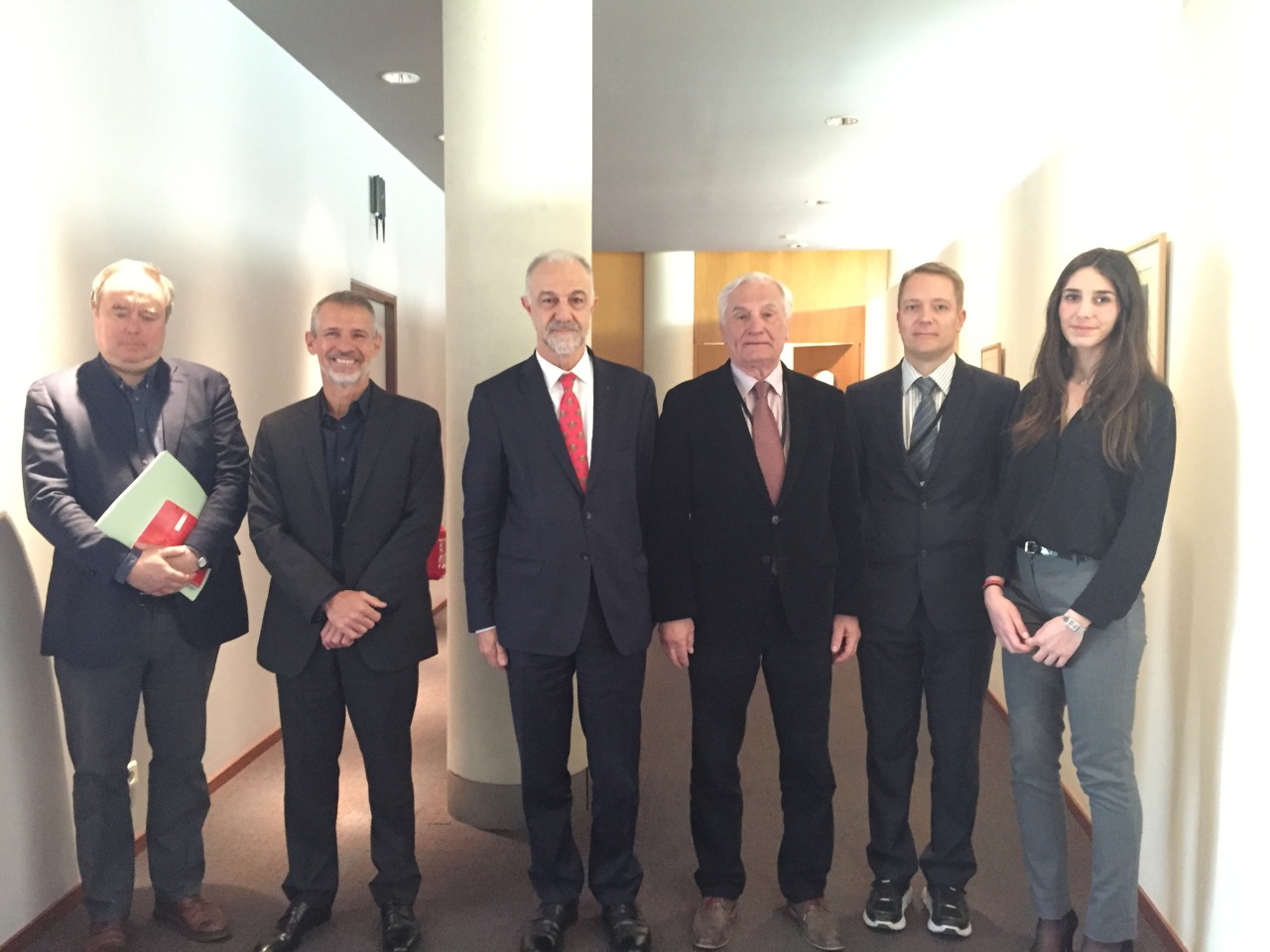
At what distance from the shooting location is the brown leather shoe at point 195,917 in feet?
9.05

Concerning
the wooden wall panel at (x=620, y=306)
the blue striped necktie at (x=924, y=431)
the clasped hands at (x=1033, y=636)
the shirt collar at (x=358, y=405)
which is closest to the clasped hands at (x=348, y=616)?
the shirt collar at (x=358, y=405)

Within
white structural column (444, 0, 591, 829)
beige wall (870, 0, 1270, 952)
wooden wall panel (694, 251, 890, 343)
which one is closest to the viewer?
beige wall (870, 0, 1270, 952)

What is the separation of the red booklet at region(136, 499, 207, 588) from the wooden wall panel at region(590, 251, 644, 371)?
928 centimetres

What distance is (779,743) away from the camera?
8.87ft

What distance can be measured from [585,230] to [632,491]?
1288 mm

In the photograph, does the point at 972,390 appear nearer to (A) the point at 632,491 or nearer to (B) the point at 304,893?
(A) the point at 632,491

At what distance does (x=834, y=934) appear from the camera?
107 inches

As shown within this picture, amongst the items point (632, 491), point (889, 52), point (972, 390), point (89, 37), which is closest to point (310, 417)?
point (632, 491)

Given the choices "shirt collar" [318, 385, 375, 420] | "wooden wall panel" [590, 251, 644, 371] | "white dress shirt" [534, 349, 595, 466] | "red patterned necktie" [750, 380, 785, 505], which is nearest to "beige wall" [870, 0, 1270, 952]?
"red patterned necktie" [750, 380, 785, 505]

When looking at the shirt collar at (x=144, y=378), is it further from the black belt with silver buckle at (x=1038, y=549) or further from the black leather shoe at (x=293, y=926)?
the black belt with silver buckle at (x=1038, y=549)

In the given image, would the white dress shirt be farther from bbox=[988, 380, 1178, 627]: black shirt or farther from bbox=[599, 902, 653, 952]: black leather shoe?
bbox=[599, 902, 653, 952]: black leather shoe

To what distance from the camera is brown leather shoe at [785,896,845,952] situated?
2.71 meters

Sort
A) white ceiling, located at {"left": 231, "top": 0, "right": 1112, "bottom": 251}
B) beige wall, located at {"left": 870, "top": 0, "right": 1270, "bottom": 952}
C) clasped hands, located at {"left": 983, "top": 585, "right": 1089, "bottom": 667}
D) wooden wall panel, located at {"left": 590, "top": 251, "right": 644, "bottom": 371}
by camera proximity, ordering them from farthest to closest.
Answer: wooden wall panel, located at {"left": 590, "top": 251, "right": 644, "bottom": 371} < white ceiling, located at {"left": 231, "top": 0, "right": 1112, "bottom": 251} < clasped hands, located at {"left": 983, "top": 585, "right": 1089, "bottom": 667} < beige wall, located at {"left": 870, "top": 0, "right": 1270, "bottom": 952}

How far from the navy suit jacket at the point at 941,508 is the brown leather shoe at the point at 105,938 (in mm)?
2245
